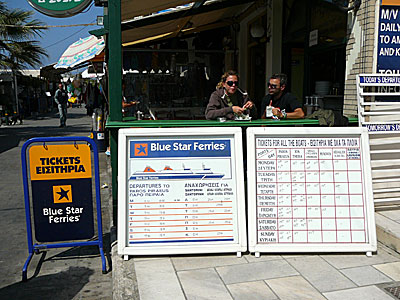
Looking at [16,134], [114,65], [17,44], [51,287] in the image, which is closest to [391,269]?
[51,287]

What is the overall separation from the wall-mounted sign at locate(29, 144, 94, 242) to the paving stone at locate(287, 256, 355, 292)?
221 centimetres

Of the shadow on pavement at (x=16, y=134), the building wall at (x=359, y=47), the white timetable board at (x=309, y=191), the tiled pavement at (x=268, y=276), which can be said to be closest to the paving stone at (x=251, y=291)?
the tiled pavement at (x=268, y=276)

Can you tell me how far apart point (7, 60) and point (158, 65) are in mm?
13214

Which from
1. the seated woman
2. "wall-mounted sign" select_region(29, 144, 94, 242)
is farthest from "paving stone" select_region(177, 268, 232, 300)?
the seated woman

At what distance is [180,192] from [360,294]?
5.68 feet

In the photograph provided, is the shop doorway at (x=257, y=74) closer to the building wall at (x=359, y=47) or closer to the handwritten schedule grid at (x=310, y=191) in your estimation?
the building wall at (x=359, y=47)

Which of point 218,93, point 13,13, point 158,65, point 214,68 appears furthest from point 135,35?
point 13,13

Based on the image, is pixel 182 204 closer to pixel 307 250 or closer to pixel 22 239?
pixel 307 250

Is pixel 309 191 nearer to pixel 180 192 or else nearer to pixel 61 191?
pixel 180 192

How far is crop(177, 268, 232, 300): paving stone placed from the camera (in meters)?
3.09

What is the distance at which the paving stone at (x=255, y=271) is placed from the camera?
3363 millimetres

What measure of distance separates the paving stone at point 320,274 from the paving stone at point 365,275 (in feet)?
0.23

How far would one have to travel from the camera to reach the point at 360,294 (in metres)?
A: 3.11

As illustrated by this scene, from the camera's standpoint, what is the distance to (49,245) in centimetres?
417
